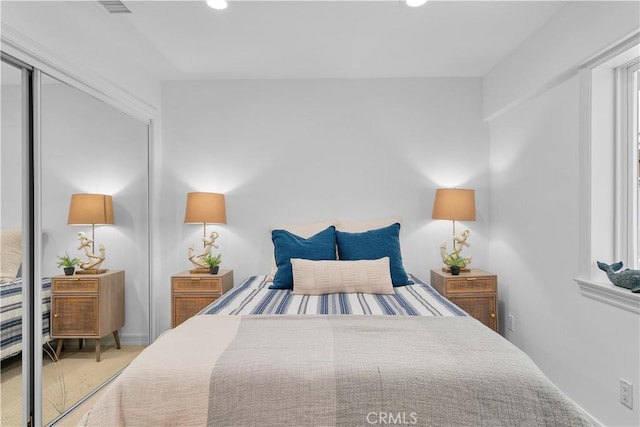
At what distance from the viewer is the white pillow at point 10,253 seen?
1975mm

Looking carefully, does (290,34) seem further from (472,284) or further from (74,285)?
(472,284)

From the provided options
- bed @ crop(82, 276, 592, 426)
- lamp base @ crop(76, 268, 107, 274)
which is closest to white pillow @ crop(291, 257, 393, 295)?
bed @ crop(82, 276, 592, 426)

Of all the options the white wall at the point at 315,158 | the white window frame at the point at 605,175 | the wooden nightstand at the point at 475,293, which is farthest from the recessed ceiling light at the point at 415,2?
the wooden nightstand at the point at 475,293

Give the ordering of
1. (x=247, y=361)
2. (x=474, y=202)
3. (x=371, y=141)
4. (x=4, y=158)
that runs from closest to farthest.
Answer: (x=247, y=361) → (x=4, y=158) → (x=474, y=202) → (x=371, y=141)

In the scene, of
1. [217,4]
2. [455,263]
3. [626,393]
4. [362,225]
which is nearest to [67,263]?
[217,4]

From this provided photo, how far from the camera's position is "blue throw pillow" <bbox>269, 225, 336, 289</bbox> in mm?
2965

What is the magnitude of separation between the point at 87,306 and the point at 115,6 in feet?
6.30

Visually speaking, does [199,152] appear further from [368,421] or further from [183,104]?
[368,421]

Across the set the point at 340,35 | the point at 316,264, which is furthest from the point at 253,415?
the point at 340,35

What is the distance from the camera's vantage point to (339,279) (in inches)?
108

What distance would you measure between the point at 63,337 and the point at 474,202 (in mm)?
3223

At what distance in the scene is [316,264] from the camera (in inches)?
110

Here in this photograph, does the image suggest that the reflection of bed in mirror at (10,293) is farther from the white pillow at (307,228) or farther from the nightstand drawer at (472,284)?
the nightstand drawer at (472,284)

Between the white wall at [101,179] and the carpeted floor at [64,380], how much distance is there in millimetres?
334
